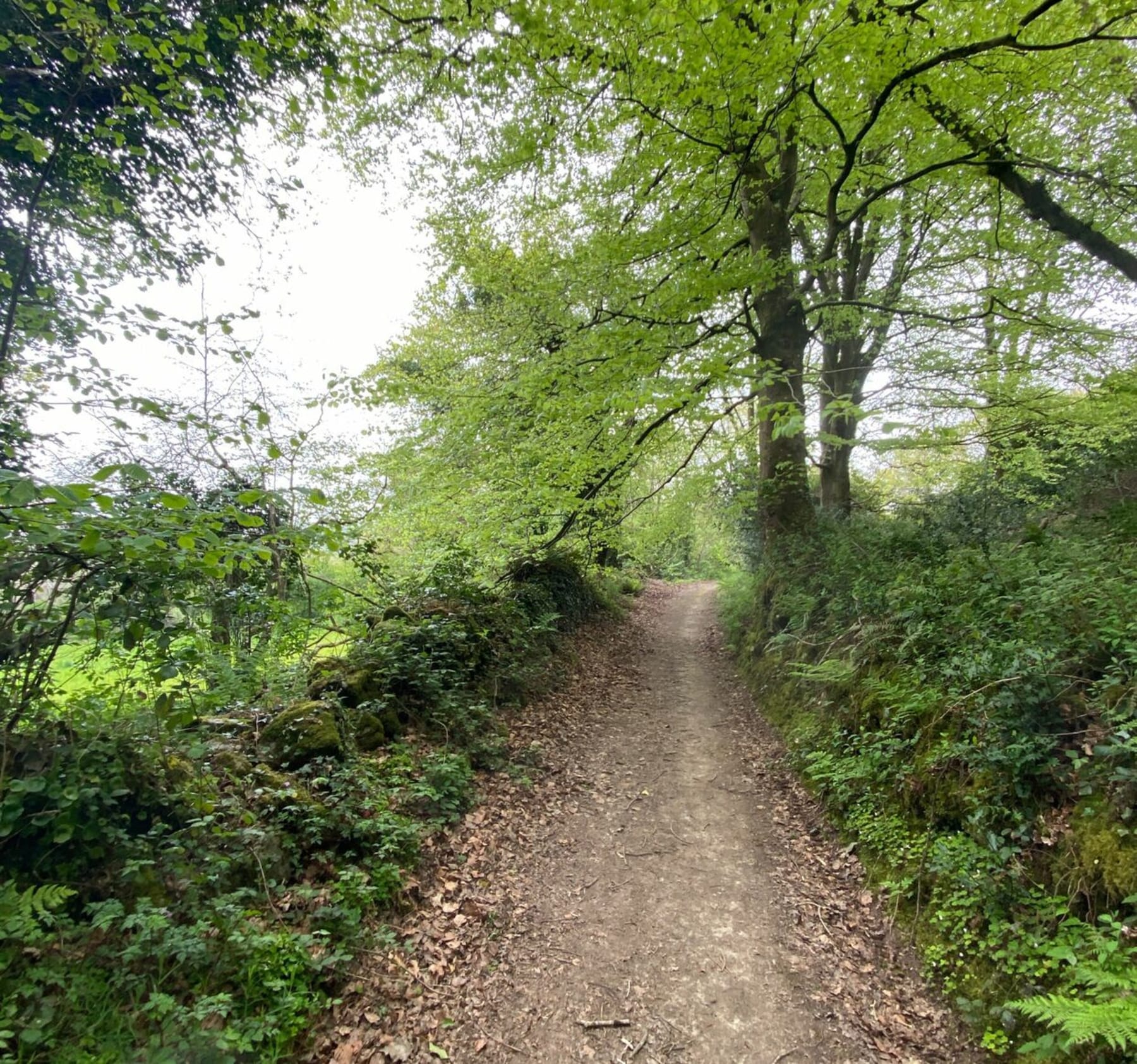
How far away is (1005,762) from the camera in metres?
3.30

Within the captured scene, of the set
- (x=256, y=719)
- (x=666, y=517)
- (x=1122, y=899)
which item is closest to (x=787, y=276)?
(x=666, y=517)

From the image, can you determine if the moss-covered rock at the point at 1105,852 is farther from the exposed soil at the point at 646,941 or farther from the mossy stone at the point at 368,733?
the mossy stone at the point at 368,733

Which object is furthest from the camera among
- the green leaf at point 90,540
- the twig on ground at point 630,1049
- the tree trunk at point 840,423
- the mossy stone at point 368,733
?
the tree trunk at point 840,423

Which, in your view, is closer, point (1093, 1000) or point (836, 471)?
point (1093, 1000)

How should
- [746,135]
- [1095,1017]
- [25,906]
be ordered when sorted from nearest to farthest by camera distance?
[1095,1017], [25,906], [746,135]

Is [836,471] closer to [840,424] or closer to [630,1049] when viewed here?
[840,424]

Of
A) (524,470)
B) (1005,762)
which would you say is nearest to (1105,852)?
(1005,762)

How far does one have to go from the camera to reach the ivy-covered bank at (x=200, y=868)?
89.1 inches

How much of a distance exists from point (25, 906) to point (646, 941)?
3548 mm

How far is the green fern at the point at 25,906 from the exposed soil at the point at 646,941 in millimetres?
1544

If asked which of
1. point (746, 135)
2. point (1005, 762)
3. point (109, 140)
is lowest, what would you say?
point (1005, 762)

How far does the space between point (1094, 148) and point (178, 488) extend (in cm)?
1203

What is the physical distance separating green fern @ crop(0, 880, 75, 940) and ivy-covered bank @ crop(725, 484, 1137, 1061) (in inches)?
171

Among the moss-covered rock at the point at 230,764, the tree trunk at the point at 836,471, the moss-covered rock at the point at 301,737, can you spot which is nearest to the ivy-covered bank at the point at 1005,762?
the moss-covered rock at the point at 301,737
